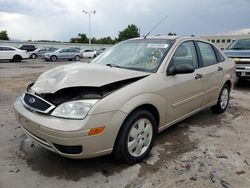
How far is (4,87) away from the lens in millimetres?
8195

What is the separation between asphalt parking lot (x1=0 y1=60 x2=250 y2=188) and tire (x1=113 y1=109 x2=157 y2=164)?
135 mm

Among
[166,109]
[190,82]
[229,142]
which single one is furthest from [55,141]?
[229,142]

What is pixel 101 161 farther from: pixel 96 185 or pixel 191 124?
pixel 191 124

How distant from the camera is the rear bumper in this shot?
256 centimetres

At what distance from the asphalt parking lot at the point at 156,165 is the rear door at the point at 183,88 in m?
0.46

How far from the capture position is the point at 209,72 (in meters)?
4.41

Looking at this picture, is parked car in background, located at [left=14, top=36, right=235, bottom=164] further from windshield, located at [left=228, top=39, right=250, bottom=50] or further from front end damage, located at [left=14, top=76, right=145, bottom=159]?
windshield, located at [left=228, top=39, right=250, bottom=50]

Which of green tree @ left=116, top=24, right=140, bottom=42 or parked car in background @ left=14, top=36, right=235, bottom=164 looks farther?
green tree @ left=116, top=24, right=140, bottom=42

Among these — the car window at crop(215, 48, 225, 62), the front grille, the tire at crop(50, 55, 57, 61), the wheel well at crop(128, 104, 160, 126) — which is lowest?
the tire at crop(50, 55, 57, 61)

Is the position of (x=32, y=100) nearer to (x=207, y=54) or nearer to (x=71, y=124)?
(x=71, y=124)

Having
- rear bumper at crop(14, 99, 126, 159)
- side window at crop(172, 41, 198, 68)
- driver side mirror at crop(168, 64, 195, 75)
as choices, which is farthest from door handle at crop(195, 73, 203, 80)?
rear bumper at crop(14, 99, 126, 159)

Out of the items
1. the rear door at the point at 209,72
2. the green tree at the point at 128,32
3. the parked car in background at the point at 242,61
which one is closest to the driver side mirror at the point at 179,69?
the rear door at the point at 209,72

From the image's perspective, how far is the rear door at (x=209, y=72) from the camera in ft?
14.3

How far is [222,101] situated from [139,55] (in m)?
2.45
